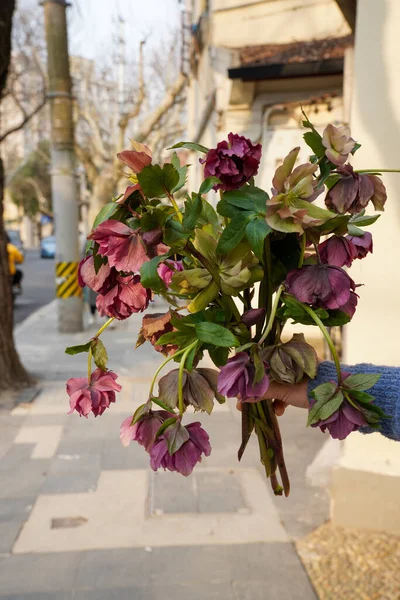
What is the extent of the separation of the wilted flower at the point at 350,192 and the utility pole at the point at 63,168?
8057mm

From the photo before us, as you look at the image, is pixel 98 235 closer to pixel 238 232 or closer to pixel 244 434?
pixel 238 232

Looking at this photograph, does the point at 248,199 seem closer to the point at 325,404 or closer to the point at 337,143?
the point at 337,143

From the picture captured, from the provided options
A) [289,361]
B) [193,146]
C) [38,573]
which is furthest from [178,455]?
[38,573]

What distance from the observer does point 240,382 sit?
3.54 feet

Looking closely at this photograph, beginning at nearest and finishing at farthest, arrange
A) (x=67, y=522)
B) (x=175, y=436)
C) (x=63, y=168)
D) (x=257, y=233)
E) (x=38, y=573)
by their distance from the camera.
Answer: (x=257, y=233), (x=175, y=436), (x=38, y=573), (x=67, y=522), (x=63, y=168)

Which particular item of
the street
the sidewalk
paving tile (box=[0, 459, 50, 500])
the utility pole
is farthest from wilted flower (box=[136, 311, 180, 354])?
the street

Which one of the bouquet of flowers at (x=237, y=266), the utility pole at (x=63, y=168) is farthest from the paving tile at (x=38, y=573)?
the utility pole at (x=63, y=168)

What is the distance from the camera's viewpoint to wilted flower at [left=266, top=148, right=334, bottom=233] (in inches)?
39.5

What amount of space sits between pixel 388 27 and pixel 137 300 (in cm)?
256

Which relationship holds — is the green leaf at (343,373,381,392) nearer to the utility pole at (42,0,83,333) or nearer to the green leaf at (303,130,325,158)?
the green leaf at (303,130,325,158)

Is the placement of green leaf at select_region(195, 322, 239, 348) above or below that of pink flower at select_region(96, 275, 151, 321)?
below

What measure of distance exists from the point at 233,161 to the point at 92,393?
569 mm

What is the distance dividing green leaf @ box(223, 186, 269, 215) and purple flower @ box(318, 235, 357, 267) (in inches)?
6.3

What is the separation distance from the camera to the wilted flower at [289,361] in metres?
1.14
